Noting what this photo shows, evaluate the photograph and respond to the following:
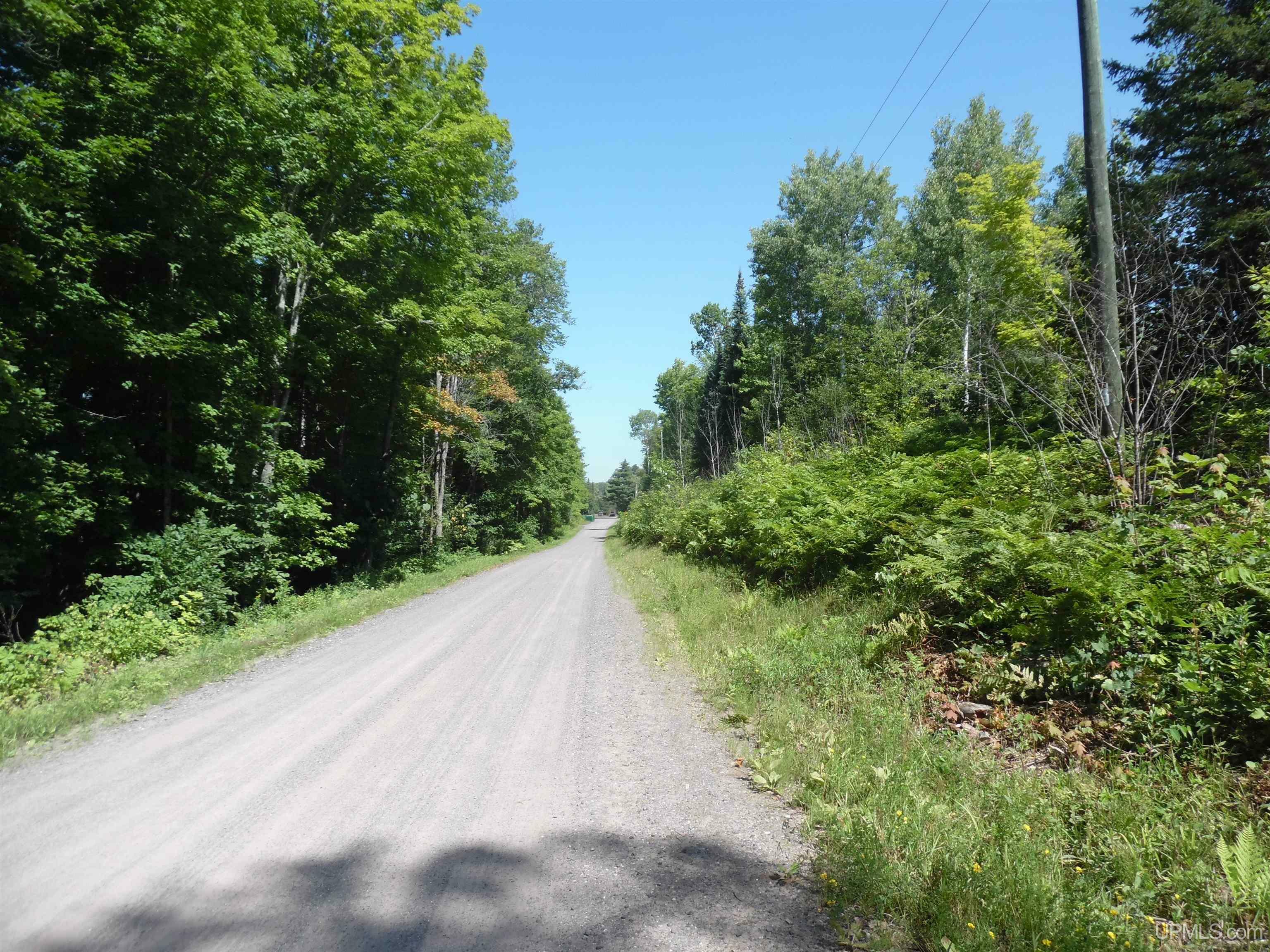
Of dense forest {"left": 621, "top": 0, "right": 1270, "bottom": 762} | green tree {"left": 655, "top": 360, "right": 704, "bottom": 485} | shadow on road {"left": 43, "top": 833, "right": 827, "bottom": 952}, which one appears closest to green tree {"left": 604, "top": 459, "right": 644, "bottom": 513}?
green tree {"left": 655, "top": 360, "right": 704, "bottom": 485}

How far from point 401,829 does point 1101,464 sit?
708 centimetres

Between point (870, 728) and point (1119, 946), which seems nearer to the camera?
point (1119, 946)

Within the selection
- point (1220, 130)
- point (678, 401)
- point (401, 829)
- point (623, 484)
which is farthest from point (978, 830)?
point (623, 484)

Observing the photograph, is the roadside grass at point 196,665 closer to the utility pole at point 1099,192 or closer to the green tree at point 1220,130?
the utility pole at point 1099,192

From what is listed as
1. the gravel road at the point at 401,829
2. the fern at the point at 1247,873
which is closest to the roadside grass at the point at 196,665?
the gravel road at the point at 401,829

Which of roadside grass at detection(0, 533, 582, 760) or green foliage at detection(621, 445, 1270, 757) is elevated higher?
green foliage at detection(621, 445, 1270, 757)

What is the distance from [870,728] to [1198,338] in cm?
589

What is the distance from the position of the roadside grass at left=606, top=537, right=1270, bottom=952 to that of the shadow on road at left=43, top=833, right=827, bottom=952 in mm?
404

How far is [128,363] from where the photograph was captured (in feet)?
33.5

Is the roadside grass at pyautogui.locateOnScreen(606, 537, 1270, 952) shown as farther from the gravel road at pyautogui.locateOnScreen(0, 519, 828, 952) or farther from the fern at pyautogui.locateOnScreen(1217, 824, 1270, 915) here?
the gravel road at pyautogui.locateOnScreen(0, 519, 828, 952)

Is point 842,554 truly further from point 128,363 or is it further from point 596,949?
point 128,363

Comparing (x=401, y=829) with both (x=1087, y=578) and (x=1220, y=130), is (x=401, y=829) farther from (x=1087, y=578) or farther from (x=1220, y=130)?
(x=1220, y=130)

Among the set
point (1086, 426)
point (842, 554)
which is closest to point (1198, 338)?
point (1086, 426)

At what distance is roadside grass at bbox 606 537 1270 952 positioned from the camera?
253 cm
